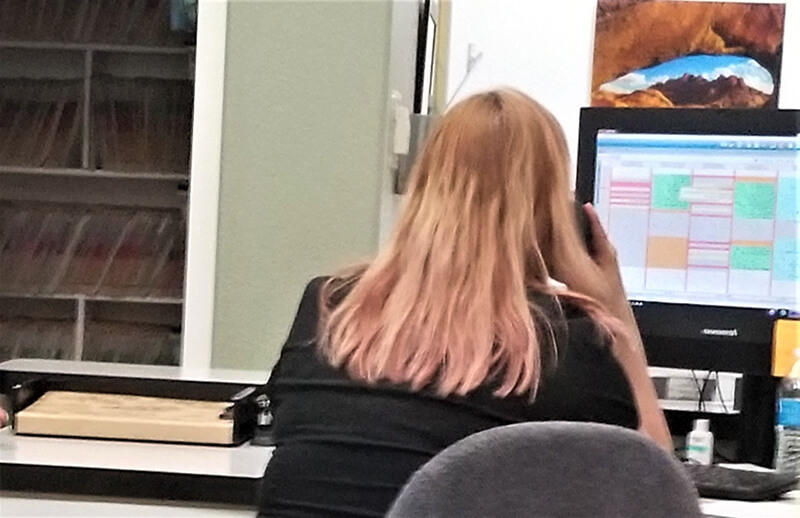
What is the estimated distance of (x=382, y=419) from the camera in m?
1.23

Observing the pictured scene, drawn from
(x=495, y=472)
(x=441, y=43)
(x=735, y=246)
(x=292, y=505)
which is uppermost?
(x=441, y=43)

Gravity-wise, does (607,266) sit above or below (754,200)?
below

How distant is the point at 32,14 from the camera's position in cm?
331

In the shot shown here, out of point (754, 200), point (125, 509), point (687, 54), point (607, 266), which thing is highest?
point (687, 54)

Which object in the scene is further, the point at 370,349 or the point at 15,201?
the point at 15,201

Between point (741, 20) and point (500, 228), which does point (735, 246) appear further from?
point (741, 20)

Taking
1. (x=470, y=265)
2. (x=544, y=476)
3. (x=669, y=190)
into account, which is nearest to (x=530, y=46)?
(x=669, y=190)

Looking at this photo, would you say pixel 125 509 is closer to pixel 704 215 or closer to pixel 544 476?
pixel 544 476

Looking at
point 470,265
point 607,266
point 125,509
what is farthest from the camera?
point 607,266

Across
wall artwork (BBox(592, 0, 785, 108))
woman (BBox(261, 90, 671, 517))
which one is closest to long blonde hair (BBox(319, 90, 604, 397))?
woman (BBox(261, 90, 671, 517))

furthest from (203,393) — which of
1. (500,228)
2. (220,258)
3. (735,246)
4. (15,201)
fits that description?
(15,201)

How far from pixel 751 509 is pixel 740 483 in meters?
0.08

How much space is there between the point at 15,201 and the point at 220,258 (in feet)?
4.87

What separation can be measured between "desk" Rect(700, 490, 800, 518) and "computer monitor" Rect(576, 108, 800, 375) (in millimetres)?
342
